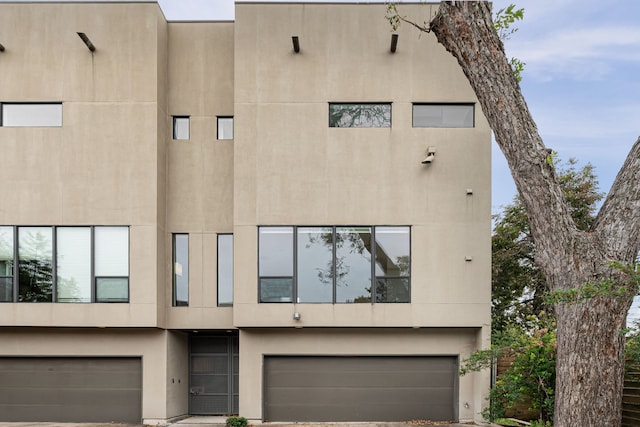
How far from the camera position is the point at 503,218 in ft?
68.3

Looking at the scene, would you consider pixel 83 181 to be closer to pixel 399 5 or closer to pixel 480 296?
pixel 399 5

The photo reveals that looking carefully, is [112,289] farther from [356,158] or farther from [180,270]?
[356,158]

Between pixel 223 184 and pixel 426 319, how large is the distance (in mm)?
5644

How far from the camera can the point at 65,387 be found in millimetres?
13867

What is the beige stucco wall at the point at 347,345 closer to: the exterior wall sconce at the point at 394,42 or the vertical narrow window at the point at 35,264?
the vertical narrow window at the point at 35,264

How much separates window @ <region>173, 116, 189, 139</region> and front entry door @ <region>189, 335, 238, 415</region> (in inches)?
200

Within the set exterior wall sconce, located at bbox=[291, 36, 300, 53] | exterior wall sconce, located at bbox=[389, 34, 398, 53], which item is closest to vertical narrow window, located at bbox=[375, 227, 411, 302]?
exterior wall sconce, located at bbox=[389, 34, 398, 53]

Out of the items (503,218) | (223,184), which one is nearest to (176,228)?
(223,184)

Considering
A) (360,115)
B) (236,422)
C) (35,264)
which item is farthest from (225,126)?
Answer: (236,422)

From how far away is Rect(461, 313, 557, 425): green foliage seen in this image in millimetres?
11180

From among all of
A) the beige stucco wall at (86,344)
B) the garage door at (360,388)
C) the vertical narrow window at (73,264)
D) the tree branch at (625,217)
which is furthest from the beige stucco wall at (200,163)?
the tree branch at (625,217)

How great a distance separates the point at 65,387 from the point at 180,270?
3774 millimetres

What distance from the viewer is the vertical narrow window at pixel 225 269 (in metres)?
14.1

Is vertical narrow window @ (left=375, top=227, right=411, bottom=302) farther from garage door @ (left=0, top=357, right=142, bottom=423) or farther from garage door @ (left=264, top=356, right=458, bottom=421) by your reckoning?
garage door @ (left=0, top=357, right=142, bottom=423)
